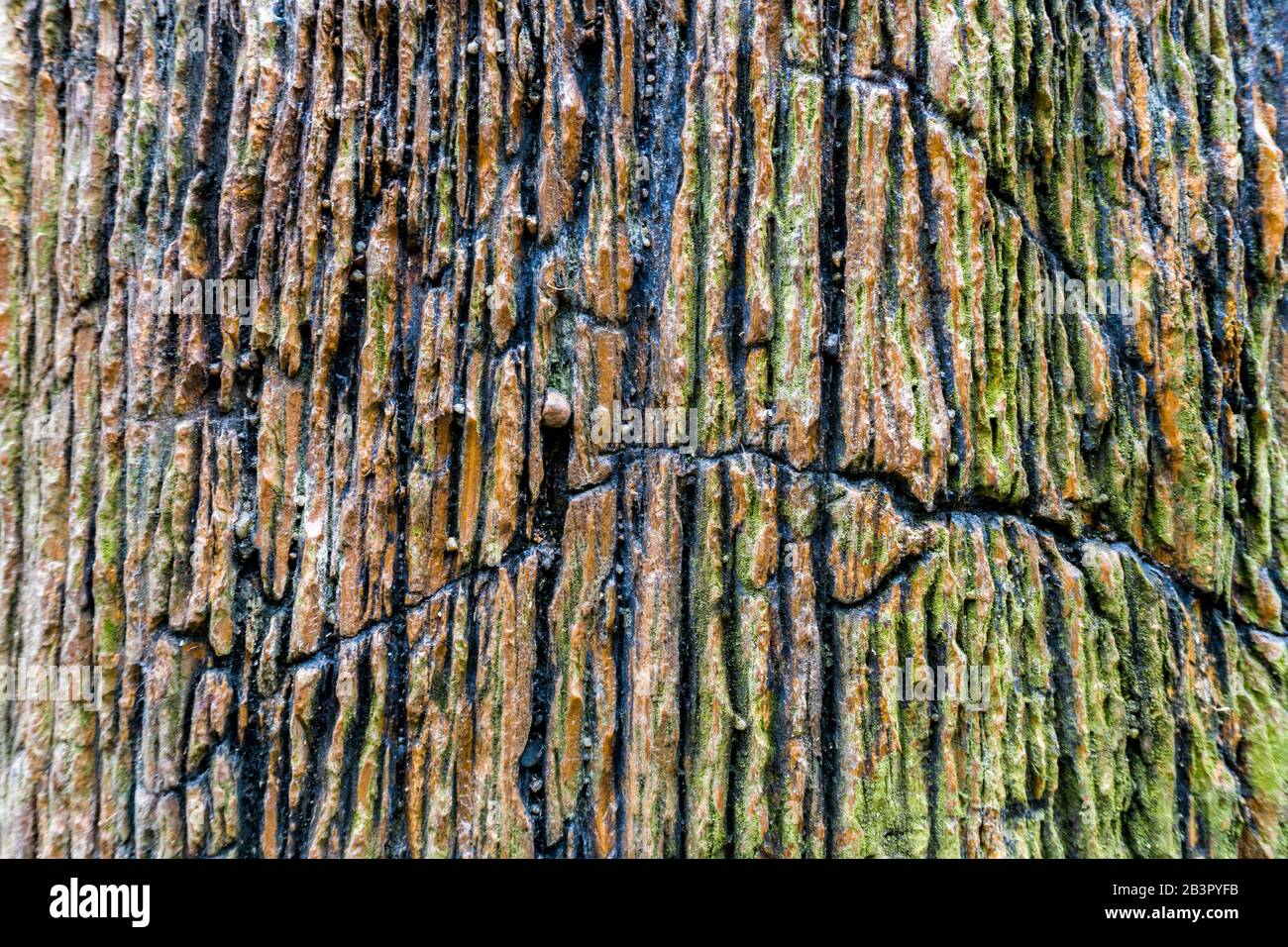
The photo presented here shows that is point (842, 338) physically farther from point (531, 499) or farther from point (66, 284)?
point (66, 284)

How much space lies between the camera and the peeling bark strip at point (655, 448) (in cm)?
296

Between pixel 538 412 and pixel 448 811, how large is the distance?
1.76m

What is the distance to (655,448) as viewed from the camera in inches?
120

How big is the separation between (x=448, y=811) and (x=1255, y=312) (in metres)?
4.41

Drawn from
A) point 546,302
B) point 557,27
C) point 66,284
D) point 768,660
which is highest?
point 557,27

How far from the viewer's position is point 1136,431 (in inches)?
126

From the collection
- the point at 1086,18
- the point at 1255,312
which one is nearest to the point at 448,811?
the point at 1255,312

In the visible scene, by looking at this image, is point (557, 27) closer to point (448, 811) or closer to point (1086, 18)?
point (1086, 18)

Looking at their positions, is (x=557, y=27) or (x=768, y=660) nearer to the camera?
(x=768, y=660)

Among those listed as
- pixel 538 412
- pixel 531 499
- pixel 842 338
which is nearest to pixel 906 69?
pixel 842 338

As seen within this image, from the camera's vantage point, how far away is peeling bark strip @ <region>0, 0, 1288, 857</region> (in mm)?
2961

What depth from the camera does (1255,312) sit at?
3.33 metres

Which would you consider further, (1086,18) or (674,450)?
(1086,18)

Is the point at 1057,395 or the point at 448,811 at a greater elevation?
the point at 1057,395
